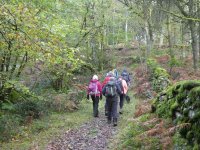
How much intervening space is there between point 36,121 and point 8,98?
94.5 inches

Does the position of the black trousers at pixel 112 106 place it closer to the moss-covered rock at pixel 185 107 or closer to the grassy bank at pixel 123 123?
the grassy bank at pixel 123 123

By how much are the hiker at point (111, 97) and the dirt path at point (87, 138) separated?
0.39m

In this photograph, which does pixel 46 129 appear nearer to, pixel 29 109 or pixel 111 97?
pixel 29 109

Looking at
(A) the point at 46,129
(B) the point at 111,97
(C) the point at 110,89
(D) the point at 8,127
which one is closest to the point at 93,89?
(B) the point at 111,97

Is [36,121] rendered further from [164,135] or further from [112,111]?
[164,135]

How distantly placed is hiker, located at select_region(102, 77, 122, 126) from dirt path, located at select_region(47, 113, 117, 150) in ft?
1.28

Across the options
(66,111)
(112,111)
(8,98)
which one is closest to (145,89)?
(66,111)

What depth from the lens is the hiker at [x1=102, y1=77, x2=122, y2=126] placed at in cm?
1184

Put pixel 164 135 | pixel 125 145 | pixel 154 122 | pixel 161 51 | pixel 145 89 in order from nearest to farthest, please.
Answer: pixel 164 135 → pixel 125 145 → pixel 154 122 → pixel 145 89 → pixel 161 51

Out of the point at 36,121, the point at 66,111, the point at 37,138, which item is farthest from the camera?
the point at 66,111

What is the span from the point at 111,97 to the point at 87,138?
243 cm

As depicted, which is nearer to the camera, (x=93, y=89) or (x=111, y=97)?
(x=111, y=97)

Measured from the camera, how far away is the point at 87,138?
10.1 metres

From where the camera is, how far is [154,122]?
30.8 feet
